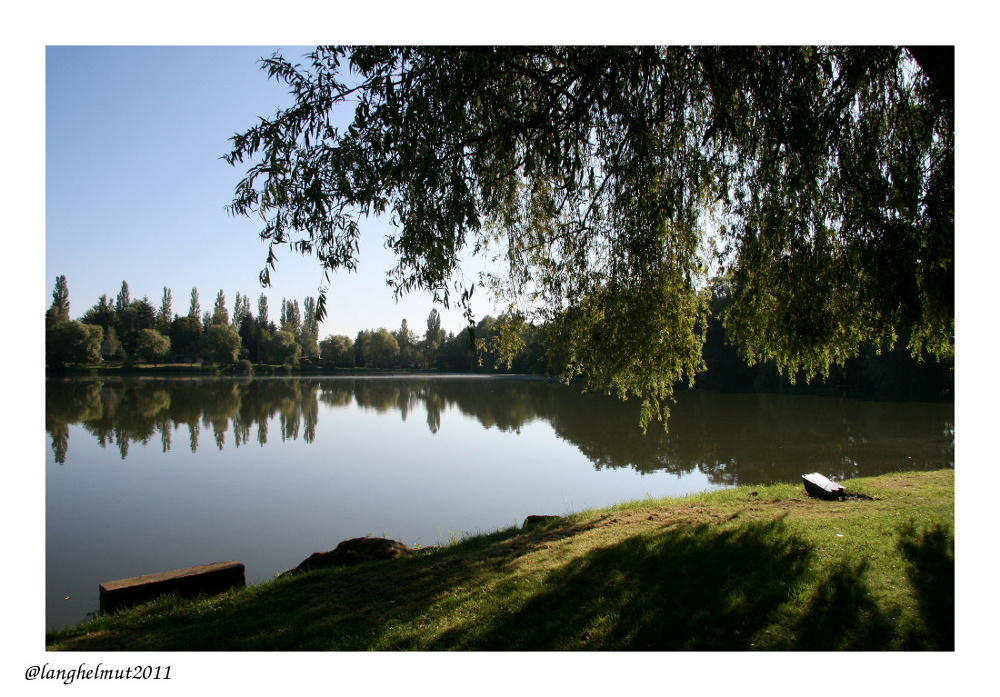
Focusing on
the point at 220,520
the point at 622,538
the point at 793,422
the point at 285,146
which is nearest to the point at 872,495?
the point at 622,538

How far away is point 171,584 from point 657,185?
608 centimetres

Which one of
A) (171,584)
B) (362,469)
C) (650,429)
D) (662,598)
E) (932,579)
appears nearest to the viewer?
(932,579)

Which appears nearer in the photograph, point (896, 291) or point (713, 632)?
point (713, 632)

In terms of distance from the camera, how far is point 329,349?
274ft

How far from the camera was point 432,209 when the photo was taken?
4.60 m

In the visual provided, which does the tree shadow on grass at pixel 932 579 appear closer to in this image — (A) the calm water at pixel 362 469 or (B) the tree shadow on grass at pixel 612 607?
(B) the tree shadow on grass at pixel 612 607

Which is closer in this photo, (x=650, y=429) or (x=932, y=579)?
(x=932, y=579)

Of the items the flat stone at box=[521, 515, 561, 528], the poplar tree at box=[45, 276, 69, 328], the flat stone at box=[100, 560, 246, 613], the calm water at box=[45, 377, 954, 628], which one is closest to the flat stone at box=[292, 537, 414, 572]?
the flat stone at box=[100, 560, 246, 613]

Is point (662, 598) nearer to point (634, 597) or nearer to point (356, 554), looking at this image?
point (634, 597)

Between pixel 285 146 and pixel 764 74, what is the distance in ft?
14.7

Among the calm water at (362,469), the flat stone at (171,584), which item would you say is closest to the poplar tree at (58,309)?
the calm water at (362,469)

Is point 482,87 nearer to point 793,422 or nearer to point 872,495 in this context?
point 872,495

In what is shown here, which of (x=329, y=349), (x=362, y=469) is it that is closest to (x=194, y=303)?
(x=329, y=349)

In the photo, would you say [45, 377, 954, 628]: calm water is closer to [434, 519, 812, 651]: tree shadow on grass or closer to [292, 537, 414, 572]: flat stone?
[292, 537, 414, 572]: flat stone
